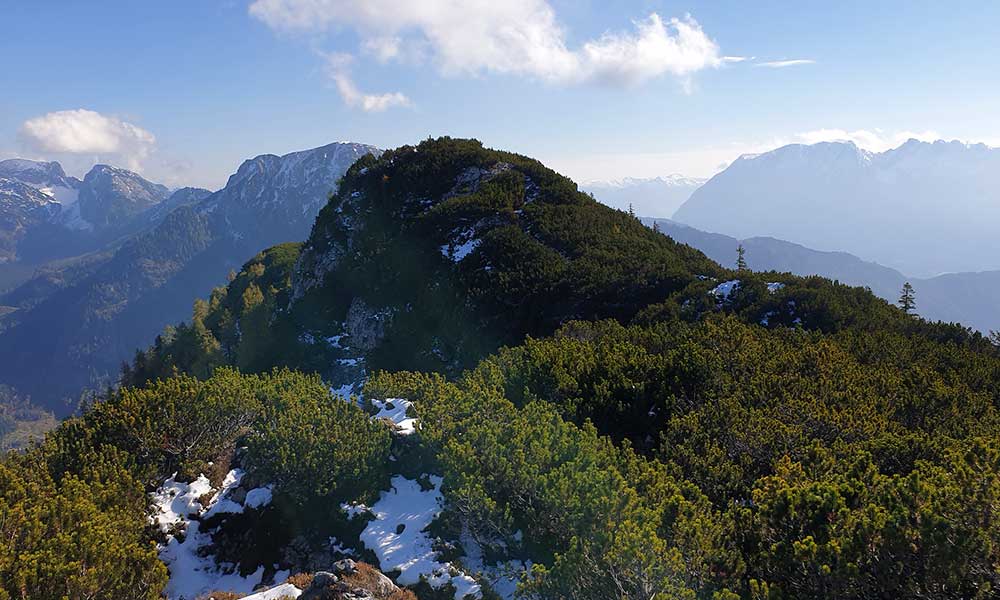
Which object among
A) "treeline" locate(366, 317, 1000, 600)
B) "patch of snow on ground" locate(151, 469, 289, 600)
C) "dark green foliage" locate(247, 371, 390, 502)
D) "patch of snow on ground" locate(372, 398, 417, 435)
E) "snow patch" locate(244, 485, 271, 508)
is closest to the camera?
"treeline" locate(366, 317, 1000, 600)

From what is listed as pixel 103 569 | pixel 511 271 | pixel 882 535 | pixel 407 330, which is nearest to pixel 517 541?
pixel 882 535

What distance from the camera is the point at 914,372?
1823cm

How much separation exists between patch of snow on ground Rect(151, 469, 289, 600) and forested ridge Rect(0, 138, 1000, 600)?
0.44 m

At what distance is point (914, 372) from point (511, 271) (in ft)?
84.4

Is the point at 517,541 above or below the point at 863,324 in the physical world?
below

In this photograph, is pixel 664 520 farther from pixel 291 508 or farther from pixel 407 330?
pixel 407 330

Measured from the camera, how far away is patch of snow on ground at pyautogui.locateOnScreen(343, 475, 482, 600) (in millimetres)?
12289

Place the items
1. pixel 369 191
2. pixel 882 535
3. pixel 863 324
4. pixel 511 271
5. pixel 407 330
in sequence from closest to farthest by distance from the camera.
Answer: pixel 882 535 < pixel 863 324 < pixel 511 271 < pixel 407 330 < pixel 369 191

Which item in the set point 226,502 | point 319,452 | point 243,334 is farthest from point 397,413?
point 243,334

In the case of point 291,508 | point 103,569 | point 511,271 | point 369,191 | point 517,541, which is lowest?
point 291,508

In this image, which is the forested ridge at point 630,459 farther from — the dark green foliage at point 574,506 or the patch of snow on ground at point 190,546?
the patch of snow on ground at point 190,546

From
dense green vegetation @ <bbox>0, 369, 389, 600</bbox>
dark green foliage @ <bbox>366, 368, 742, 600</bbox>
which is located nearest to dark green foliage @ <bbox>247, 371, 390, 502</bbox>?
dense green vegetation @ <bbox>0, 369, 389, 600</bbox>

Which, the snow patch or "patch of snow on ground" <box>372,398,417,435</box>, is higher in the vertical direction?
"patch of snow on ground" <box>372,398,417,435</box>

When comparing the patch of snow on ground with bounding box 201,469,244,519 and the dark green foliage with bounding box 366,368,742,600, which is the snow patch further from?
the dark green foliage with bounding box 366,368,742,600
